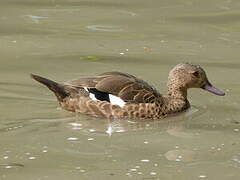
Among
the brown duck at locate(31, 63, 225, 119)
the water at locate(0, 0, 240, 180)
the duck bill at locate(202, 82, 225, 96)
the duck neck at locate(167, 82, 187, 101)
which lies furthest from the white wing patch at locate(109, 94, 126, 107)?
the duck bill at locate(202, 82, 225, 96)

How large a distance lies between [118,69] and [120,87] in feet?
5.82

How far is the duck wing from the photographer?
32.7ft

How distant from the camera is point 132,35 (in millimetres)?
13516

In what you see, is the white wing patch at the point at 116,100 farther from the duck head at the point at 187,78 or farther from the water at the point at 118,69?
the duck head at the point at 187,78

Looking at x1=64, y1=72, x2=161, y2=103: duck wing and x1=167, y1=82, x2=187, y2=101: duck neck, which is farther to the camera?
x1=167, y1=82, x2=187, y2=101: duck neck

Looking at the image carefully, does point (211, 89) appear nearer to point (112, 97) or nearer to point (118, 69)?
point (112, 97)

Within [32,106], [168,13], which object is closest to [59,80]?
[32,106]

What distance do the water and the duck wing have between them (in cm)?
32

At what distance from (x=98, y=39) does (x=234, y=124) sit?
4091 millimetres

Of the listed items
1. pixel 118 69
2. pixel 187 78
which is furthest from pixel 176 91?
pixel 118 69

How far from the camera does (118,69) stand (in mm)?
11758

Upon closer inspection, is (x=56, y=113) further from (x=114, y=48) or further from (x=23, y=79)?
(x=114, y=48)

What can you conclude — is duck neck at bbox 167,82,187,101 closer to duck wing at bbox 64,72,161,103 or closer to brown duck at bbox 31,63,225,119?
brown duck at bbox 31,63,225,119

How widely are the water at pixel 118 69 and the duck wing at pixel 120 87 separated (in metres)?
0.32
